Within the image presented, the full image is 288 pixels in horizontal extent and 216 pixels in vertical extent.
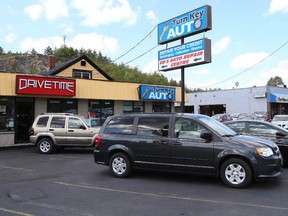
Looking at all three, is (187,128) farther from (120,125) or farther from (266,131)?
(266,131)

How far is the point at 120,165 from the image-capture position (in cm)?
895

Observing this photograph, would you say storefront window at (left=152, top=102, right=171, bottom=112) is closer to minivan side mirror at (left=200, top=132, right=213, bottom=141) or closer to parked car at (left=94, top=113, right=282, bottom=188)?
parked car at (left=94, top=113, right=282, bottom=188)

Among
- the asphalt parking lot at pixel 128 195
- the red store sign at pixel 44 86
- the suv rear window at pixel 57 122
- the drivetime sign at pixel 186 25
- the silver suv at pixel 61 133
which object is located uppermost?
the drivetime sign at pixel 186 25

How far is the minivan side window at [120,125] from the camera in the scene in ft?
29.9

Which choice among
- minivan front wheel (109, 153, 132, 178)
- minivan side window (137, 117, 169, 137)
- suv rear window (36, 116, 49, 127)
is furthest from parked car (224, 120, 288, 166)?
suv rear window (36, 116, 49, 127)

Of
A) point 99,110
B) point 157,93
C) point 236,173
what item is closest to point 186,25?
point 157,93

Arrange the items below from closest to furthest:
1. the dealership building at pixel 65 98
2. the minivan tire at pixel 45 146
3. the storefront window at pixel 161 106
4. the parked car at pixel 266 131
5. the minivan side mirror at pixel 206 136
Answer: the minivan side mirror at pixel 206 136
the parked car at pixel 266 131
the minivan tire at pixel 45 146
the dealership building at pixel 65 98
the storefront window at pixel 161 106

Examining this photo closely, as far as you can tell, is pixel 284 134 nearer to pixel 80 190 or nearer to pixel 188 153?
pixel 188 153

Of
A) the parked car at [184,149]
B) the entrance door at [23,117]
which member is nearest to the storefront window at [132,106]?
the entrance door at [23,117]

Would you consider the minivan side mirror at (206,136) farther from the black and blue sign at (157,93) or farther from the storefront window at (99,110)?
the black and blue sign at (157,93)

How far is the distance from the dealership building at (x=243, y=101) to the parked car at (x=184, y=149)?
115ft

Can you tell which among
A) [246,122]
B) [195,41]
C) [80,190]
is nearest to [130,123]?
[80,190]

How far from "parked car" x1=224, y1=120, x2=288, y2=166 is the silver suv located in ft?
A: 20.7

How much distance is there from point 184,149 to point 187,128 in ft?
1.88
